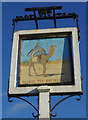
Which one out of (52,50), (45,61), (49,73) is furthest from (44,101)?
(52,50)

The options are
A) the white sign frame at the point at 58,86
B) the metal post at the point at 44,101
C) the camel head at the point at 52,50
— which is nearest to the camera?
the metal post at the point at 44,101

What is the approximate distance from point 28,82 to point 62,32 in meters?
3.36

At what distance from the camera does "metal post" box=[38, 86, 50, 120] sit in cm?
984

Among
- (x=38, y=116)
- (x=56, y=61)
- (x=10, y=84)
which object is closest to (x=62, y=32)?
(x=56, y=61)

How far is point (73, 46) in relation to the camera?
11.6 meters

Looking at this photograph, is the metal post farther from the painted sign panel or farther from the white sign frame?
the painted sign panel

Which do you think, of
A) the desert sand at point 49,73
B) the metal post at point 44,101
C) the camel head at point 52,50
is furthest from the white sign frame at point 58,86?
the camel head at point 52,50

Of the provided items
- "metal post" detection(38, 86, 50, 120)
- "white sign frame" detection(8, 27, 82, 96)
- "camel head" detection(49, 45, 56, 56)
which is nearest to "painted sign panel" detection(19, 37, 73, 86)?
"camel head" detection(49, 45, 56, 56)

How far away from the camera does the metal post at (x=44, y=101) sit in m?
9.84

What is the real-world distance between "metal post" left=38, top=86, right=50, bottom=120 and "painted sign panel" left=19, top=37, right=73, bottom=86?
24.3 inches

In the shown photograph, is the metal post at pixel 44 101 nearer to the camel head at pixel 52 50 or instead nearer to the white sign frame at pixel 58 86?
the white sign frame at pixel 58 86

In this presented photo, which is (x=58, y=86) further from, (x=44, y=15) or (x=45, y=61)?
(x=44, y=15)

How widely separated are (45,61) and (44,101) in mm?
2289

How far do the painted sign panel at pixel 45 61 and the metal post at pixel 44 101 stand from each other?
2.03 ft
